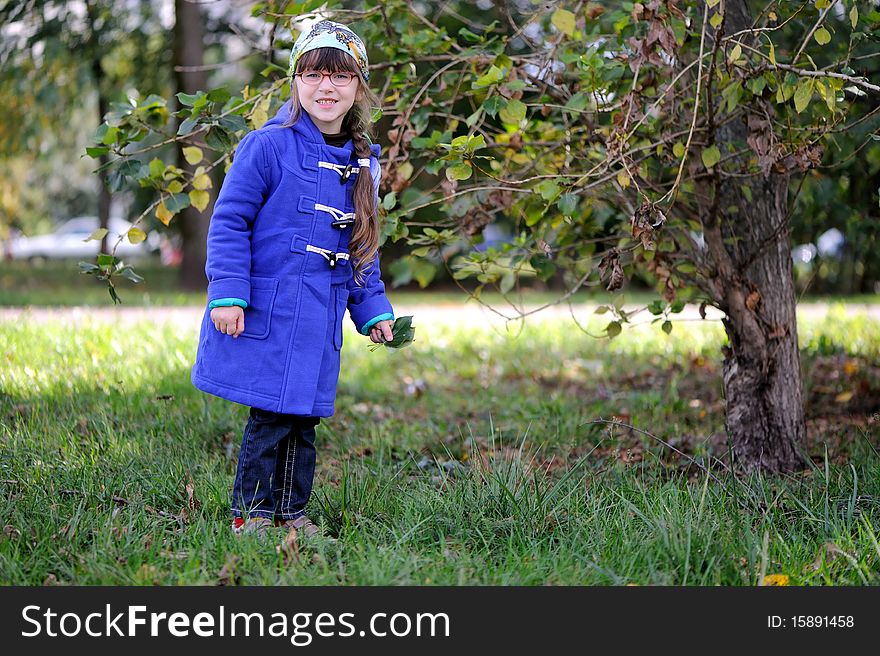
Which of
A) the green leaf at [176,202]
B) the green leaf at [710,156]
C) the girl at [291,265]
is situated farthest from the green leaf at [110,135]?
the green leaf at [710,156]

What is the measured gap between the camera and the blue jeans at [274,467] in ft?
9.31

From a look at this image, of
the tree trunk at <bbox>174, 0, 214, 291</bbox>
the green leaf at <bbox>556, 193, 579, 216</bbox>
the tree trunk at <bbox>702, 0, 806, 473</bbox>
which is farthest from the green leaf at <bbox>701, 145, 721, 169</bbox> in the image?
the tree trunk at <bbox>174, 0, 214, 291</bbox>

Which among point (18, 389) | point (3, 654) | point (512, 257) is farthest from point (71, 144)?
point (3, 654)

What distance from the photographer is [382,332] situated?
119 inches

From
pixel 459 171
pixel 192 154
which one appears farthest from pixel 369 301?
pixel 192 154

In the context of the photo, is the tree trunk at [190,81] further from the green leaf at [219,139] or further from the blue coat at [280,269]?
the blue coat at [280,269]

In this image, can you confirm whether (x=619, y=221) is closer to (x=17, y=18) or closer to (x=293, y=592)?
(x=293, y=592)

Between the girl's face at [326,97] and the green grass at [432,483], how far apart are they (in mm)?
1243

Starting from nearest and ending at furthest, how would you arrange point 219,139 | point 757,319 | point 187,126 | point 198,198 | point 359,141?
1. point 359,141
2. point 187,126
3. point 219,139
4. point 198,198
5. point 757,319

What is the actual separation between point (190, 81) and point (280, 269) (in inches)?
375

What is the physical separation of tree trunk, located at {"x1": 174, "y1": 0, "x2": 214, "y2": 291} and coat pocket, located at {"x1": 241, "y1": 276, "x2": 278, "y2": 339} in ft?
27.2

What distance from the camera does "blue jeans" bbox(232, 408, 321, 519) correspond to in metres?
2.84

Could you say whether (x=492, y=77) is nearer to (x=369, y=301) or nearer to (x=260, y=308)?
(x=369, y=301)

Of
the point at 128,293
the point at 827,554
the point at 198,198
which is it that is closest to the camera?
the point at 827,554
